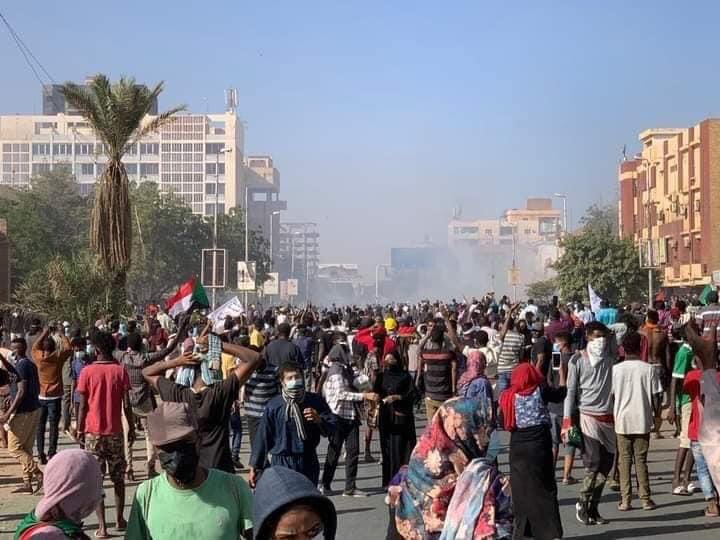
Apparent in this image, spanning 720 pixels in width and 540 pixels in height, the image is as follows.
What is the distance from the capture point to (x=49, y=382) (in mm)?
14930

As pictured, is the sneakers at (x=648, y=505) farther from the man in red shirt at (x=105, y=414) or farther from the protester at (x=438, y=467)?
the protester at (x=438, y=467)

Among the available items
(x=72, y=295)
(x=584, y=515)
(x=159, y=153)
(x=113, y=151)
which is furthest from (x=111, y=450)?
(x=159, y=153)

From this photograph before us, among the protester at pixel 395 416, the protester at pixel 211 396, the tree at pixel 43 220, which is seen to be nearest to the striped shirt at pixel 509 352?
the protester at pixel 395 416

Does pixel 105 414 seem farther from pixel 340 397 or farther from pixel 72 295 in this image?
pixel 72 295

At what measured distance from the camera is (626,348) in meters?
11.4

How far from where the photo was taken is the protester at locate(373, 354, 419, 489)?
12109mm

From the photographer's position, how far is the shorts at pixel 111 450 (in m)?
10.7

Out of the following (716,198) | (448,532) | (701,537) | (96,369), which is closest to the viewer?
(448,532)

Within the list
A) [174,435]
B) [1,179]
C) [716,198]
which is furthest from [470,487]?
[1,179]

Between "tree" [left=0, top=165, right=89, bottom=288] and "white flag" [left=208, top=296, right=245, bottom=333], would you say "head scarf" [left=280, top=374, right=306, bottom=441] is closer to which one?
"white flag" [left=208, top=296, right=245, bottom=333]

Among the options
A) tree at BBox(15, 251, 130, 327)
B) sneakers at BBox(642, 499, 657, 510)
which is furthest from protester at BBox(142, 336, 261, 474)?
tree at BBox(15, 251, 130, 327)

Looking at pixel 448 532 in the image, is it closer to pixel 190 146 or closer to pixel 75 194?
pixel 75 194

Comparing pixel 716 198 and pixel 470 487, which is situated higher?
pixel 716 198

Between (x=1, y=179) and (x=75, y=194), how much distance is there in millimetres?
87779
